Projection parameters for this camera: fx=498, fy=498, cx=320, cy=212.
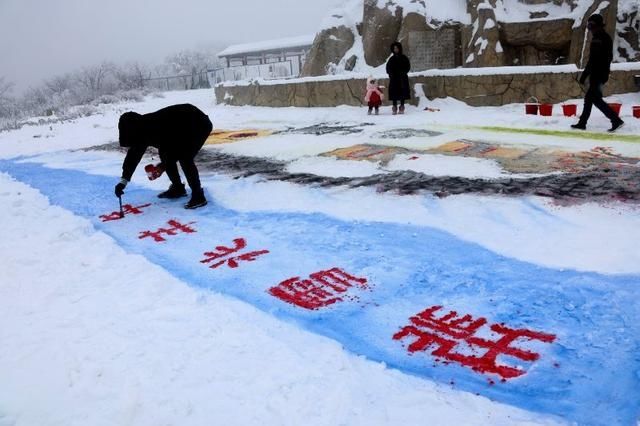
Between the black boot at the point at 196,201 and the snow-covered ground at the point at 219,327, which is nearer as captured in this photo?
the snow-covered ground at the point at 219,327

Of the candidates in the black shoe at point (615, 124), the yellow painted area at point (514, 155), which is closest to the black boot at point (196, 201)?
the yellow painted area at point (514, 155)

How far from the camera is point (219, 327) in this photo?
8.75 feet

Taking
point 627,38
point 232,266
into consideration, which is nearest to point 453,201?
point 232,266

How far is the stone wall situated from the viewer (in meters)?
8.94

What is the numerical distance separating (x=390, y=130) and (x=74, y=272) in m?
5.86

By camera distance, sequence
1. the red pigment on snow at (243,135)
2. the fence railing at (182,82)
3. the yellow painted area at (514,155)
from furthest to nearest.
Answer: the fence railing at (182,82) < the red pigment on snow at (243,135) < the yellow painted area at (514,155)

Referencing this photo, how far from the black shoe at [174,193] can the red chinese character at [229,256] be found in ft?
5.67

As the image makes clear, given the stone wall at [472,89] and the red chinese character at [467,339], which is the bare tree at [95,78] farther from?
the red chinese character at [467,339]

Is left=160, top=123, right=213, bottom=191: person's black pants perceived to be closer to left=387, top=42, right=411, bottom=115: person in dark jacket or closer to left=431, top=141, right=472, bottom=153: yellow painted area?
left=431, top=141, right=472, bottom=153: yellow painted area

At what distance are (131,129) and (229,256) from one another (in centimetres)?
176

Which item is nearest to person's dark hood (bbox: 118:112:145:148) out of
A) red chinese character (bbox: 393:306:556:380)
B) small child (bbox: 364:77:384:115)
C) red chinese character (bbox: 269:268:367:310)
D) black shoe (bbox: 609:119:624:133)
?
red chinese character (bbox: 269:268:367:310)

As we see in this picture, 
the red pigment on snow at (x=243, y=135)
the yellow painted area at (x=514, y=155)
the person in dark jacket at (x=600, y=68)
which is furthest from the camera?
the red pigment on snow at (x=243, y=135)

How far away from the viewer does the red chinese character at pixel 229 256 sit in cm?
353

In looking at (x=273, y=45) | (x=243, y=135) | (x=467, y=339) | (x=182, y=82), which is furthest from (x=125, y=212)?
(x=182, y=82)
